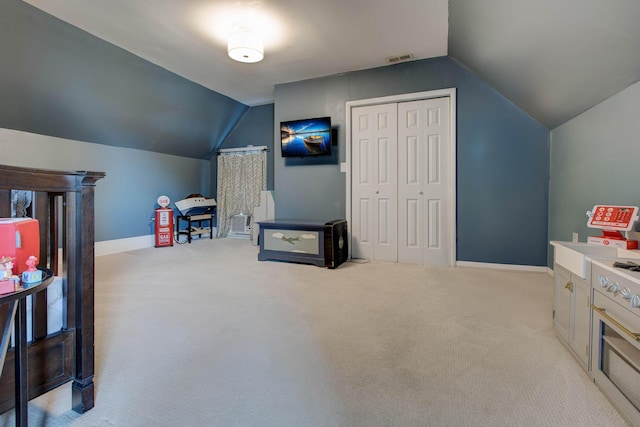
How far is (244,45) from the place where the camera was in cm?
287

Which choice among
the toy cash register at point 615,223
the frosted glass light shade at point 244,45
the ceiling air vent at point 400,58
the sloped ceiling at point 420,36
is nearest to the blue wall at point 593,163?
the sloped ceiling at point 420,36

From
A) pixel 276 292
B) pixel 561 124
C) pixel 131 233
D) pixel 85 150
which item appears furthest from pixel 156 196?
pixel 561 124

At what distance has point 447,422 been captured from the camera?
1153mm

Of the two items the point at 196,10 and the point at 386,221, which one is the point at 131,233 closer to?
the point at 196,10

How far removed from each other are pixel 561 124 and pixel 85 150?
5.94 metres

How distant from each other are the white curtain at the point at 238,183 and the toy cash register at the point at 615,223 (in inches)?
195

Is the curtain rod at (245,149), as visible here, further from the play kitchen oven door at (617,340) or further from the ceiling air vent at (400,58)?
the play kitchen oven door at (617,340)

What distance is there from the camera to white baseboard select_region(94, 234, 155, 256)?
4.53m

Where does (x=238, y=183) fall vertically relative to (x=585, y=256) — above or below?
above

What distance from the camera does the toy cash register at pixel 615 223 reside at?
1680mm

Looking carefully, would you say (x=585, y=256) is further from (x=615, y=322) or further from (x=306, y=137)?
(x=306, y=137)

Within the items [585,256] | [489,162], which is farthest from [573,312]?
[489,162]

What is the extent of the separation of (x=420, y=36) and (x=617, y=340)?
3.10 m

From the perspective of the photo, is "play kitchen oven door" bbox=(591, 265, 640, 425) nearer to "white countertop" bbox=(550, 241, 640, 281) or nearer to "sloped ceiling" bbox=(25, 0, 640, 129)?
"white countertop" bbox=(550, 241, 640, 281)
